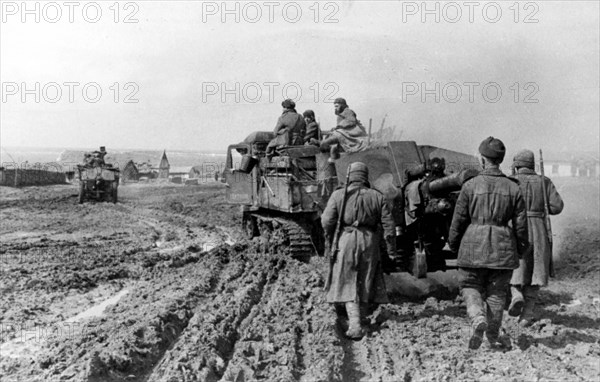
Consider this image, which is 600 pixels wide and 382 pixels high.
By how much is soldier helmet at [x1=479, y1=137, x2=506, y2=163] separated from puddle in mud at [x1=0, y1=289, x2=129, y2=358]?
4.10 meters

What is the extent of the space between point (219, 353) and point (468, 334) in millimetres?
2349

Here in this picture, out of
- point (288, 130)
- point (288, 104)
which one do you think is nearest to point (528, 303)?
point (288, 130)

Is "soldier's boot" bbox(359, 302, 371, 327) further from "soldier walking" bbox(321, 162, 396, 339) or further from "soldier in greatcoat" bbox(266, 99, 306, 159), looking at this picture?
"soldier in greatcoat" bbox(266, 99, 306, 159)

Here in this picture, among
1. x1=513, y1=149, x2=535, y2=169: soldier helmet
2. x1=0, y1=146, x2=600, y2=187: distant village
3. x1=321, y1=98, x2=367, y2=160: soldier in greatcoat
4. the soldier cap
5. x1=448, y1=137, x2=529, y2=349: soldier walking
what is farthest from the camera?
x1=0, y1=146, x2=600, y2=187: distant village

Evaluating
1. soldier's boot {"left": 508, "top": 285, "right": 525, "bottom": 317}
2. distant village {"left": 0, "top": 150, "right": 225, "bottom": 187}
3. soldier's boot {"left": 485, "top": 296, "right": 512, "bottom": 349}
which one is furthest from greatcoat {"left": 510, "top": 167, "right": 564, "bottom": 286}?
distant village {"left": 0, "top": 150, "right": 225, "bottom": 187}

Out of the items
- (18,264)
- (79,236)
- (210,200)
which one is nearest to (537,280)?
(18,264)

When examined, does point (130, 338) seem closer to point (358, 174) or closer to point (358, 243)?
point (358, 243)

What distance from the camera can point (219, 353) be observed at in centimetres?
516

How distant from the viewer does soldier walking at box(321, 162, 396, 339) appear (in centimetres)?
609

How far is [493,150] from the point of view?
5.62 meters

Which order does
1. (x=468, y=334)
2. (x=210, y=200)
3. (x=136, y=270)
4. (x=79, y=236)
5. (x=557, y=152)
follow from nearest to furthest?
(x=468, y=334) < (x=136, y=270) < (x=79, y=236) < (x=210, y=200) < (x=557, y=152)

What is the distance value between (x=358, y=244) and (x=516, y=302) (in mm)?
1575

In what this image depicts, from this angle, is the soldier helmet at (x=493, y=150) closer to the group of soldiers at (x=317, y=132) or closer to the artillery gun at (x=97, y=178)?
the group of soldiers at (x=317, y=132)

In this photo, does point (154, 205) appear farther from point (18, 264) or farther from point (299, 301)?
point (299, 301)
